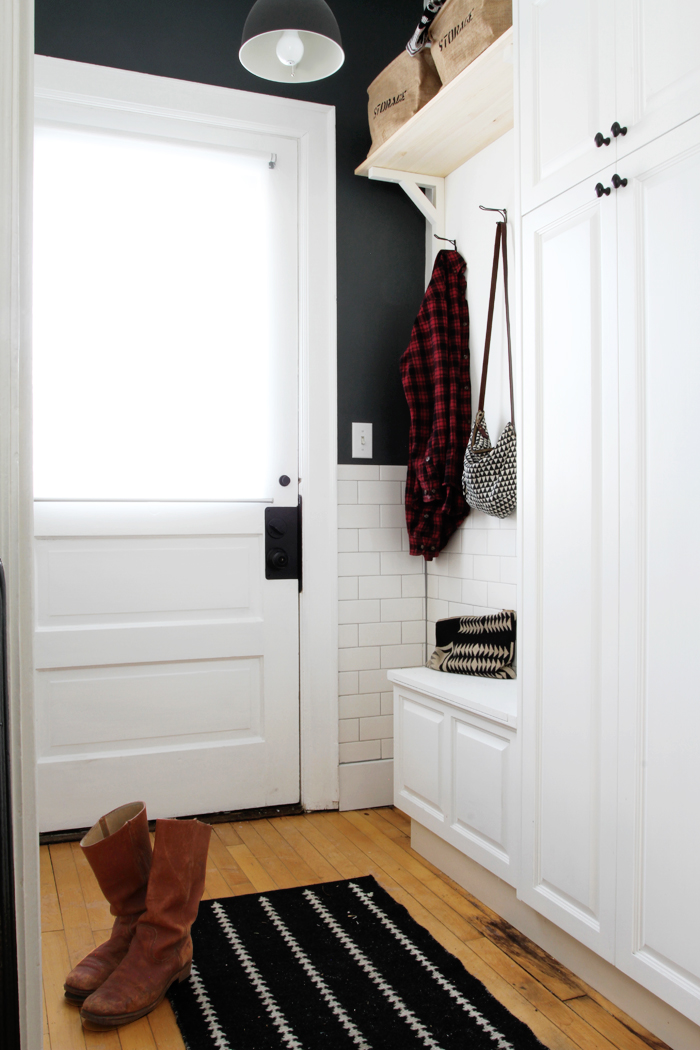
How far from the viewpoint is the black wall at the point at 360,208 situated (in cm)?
282

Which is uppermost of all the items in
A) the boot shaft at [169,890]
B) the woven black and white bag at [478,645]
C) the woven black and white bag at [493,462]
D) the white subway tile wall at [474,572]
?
the woven black and white bag at [493,462]

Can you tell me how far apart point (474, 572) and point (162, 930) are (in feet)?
4.97

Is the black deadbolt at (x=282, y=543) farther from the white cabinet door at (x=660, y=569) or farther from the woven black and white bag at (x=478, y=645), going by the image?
the white cabinet door at (x=660, y=569)

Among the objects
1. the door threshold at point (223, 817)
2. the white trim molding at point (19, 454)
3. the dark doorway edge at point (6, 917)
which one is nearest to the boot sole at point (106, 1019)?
the white trim molding at point (19, 454)

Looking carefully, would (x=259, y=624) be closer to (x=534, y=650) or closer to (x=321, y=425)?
(x=321, y=425)

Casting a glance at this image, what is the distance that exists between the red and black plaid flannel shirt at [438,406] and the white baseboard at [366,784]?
31.1 inches

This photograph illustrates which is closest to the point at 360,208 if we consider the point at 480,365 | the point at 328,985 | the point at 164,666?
the point at 480,365

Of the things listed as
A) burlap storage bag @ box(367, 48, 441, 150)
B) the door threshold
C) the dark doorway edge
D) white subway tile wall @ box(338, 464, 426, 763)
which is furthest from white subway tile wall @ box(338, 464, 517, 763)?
the dark doorway edge

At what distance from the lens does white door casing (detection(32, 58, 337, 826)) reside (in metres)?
2.68

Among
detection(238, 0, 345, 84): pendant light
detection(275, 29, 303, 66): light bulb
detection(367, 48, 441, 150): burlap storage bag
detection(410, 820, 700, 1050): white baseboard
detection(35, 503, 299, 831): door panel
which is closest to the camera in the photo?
detection(410, 820, 700, 1050): white baseboard

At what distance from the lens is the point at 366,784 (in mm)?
2996

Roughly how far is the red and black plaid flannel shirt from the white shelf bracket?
0.22 metres

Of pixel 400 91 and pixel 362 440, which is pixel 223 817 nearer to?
pixel 362 440

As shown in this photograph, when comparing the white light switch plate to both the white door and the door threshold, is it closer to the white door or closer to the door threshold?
the white door
